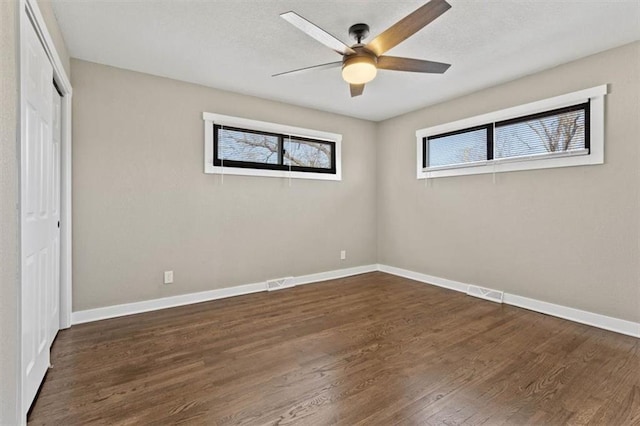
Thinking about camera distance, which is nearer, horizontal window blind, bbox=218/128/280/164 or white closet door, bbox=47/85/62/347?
white closet door, bbox=47/85/62/347

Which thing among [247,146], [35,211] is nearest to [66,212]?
[35,211]

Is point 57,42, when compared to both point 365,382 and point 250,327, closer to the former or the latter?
point 250,327

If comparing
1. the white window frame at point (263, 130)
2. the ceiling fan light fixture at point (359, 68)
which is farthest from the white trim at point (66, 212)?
the ceiling fan light fixture at point (359, 68)

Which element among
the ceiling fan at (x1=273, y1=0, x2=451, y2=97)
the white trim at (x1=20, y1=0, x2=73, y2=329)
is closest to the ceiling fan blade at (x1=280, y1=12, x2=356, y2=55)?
the ceiling fan at (x1=273, y1=0, x2=451, y2=97)

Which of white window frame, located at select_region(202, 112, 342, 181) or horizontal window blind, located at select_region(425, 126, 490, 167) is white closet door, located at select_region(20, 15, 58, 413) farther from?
horizontal window blind, located at select_region(425, 126, 490, 167)

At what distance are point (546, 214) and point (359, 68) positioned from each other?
2.52 metres

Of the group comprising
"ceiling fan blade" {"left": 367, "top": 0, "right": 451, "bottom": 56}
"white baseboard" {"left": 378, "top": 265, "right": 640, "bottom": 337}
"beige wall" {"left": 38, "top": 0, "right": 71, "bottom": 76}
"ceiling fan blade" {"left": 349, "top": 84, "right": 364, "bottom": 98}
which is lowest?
"white baseboard" {"left": 378, "top": 265, "right": 640, "bottom": 337}

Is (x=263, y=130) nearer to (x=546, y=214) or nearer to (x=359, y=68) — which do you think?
(x=359, y=68)

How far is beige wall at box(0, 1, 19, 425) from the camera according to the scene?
1.27 meters

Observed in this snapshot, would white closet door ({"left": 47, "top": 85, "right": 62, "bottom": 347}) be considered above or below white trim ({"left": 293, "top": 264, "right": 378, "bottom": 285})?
above

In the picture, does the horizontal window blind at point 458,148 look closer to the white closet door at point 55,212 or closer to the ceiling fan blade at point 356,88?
the ceiling fan blade at point 356,88

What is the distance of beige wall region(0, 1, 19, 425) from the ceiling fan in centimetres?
131

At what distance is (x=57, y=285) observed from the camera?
2.64m

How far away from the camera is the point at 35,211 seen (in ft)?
6.12
